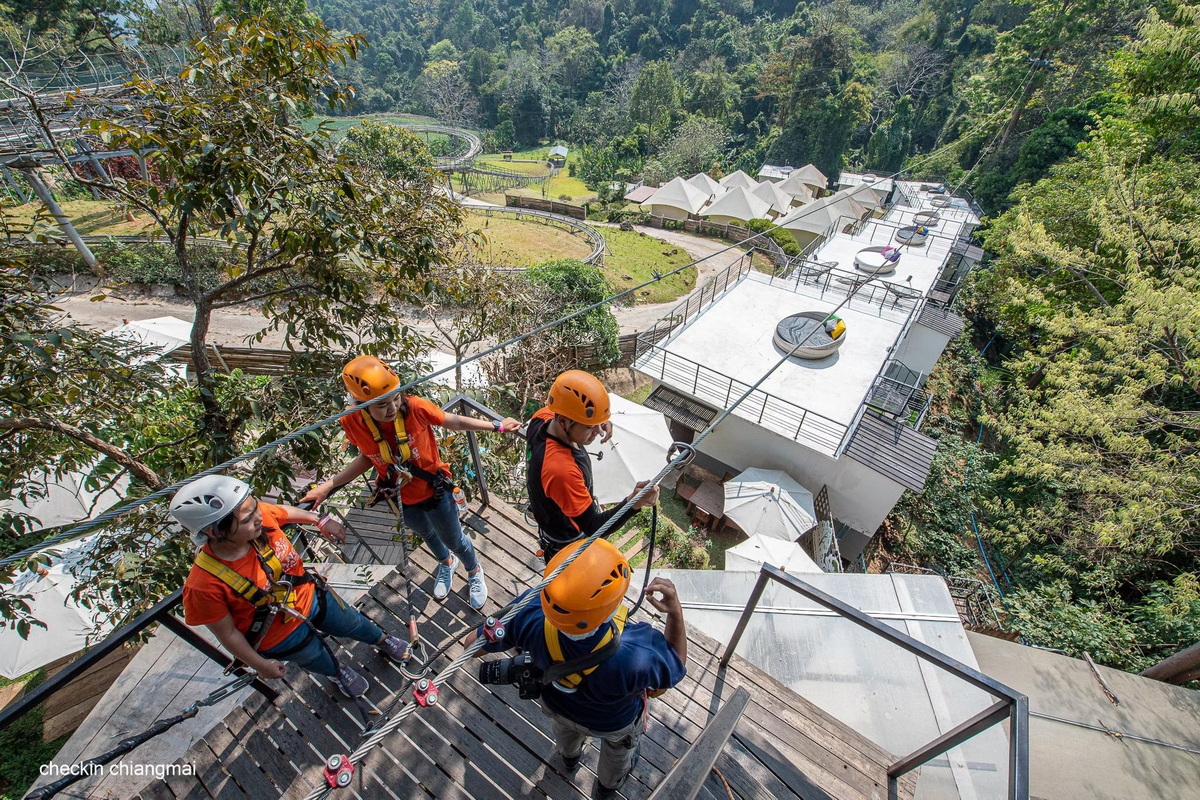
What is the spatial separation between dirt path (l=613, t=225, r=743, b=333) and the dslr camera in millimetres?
15119

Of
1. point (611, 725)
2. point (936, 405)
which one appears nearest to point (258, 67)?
point (611, 725)

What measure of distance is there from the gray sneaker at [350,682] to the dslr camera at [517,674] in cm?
145

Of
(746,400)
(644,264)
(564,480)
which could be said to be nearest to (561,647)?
(564,480)

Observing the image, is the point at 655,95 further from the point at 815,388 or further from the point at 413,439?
the point at 413,439

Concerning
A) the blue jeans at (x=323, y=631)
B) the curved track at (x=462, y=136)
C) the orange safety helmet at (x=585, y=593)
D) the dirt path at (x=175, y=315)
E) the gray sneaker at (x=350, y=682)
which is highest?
the orange safety helmet at (x=585, y=593)

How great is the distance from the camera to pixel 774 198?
1453 inches

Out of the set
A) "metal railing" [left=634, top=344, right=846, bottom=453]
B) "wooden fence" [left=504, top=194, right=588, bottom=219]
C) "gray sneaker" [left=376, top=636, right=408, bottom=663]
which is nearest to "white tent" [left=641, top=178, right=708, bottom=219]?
"wooden fence" [left=504, top=194, right=588, bottom=219]

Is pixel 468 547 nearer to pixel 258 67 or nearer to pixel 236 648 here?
pixel 236 648

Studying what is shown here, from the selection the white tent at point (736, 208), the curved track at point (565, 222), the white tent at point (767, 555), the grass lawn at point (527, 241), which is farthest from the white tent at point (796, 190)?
the white tent at point (767, 555)

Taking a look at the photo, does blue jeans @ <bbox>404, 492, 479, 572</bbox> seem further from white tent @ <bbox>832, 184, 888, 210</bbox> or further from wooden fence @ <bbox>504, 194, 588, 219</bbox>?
white tent @ <bbox>832, 184, 888, 210</bbox>

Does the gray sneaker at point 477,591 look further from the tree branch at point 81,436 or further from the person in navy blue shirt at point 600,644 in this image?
the tree branch at point 81,436

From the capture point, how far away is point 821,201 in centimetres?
3366

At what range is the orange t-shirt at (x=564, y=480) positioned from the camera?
3.16m

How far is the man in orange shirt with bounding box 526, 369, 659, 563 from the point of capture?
10.4ft
